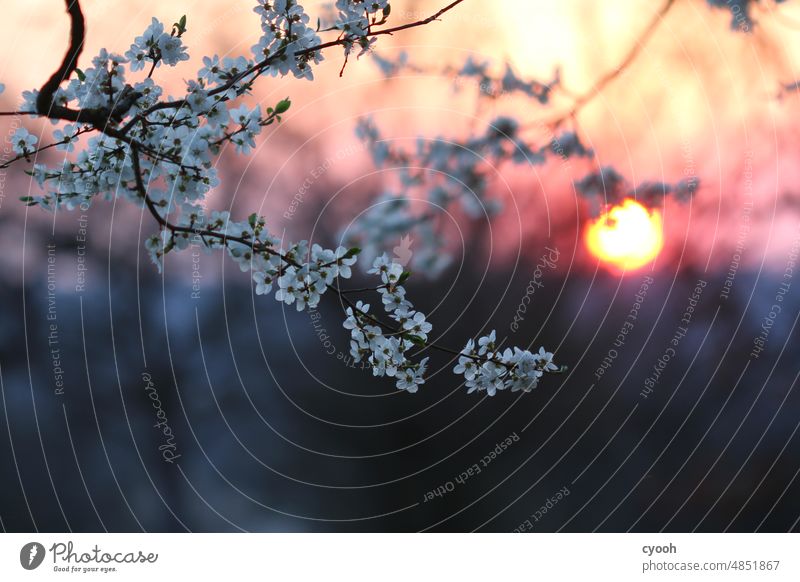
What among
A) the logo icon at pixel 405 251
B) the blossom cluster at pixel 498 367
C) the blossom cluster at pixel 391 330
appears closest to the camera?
the blossom cluster at pixel 391 330

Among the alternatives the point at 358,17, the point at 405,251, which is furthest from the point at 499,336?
the point at 358,17

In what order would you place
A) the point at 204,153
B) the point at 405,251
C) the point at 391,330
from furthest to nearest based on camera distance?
the point at 405,251 < the point at 204,153 < the point at 391,330

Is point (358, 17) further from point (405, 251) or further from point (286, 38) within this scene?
point (405, 251)
